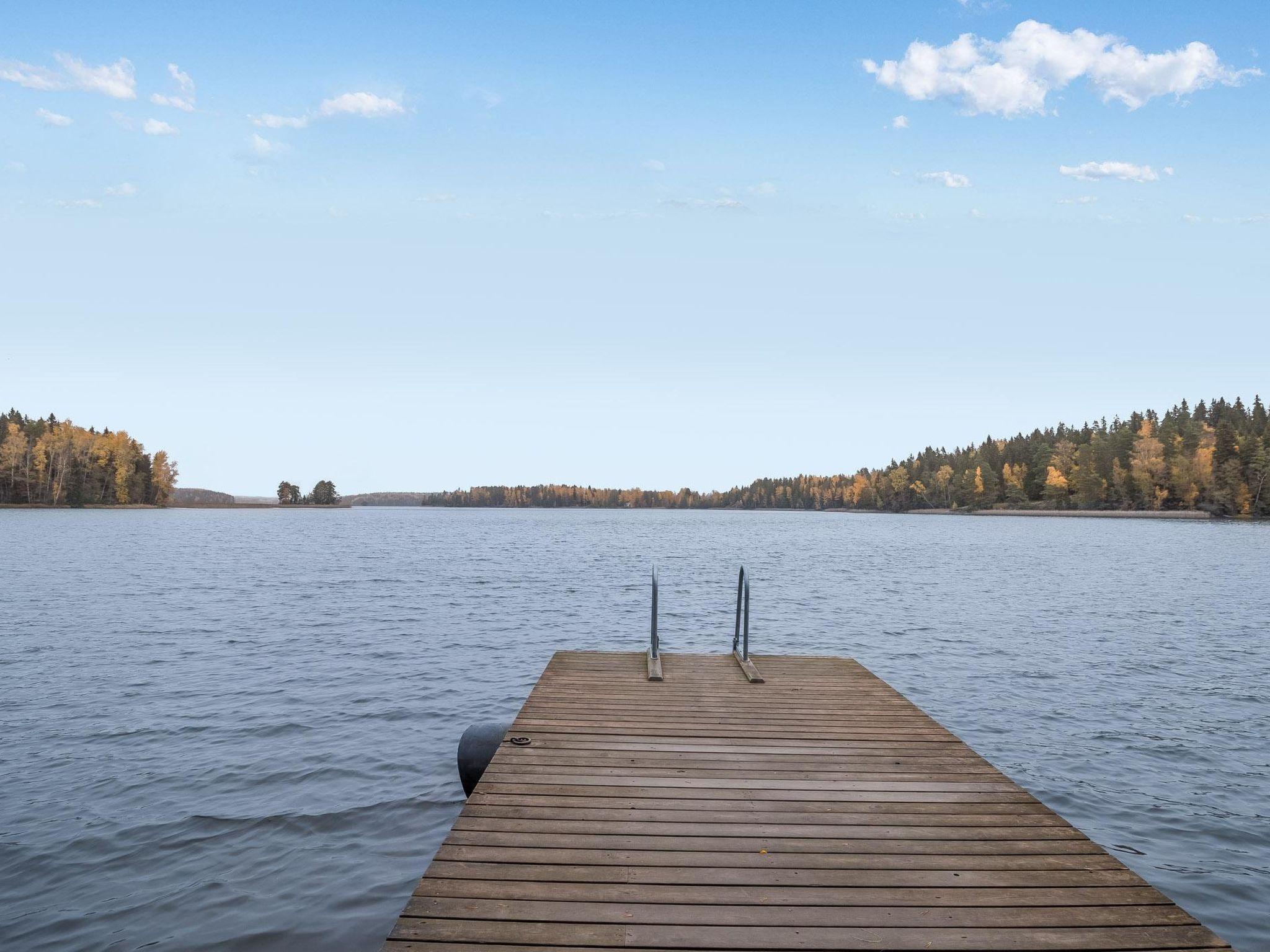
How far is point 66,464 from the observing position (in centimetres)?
12281

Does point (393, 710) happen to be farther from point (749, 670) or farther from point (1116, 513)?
point (1116, 513)

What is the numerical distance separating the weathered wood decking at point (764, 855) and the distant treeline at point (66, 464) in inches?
5695

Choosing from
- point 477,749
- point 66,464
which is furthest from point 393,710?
point 66,464

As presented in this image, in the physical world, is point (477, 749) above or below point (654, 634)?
below

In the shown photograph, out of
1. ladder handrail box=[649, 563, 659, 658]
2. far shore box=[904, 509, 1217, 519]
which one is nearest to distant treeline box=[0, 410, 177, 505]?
ladder handrail box=[649, 563, 659, 658]

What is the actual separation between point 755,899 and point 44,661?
19.2 m

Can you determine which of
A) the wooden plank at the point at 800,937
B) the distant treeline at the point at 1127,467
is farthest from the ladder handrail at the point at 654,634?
the distant treeline at the point at 1127,467

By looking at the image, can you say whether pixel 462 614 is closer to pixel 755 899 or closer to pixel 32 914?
pixel 32 914

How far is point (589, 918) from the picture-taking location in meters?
3.98

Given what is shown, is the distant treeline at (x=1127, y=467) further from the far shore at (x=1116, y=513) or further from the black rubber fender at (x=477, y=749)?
the black rubber fender at (x=477, y=749)

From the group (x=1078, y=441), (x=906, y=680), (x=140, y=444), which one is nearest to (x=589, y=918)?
(x=906, y=680)

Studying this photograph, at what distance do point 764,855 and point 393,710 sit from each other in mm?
10277

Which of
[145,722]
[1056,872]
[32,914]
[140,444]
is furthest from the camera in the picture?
[140,444]

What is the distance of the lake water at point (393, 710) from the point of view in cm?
717
